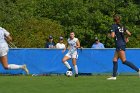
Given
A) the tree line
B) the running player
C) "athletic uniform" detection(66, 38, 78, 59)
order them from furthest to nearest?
the tree line → "athletic uniform" detection(66, 38, 78, 59) → the running player

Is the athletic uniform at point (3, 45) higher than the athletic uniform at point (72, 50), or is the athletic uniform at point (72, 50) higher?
the athletic uniform at point (3, 45)

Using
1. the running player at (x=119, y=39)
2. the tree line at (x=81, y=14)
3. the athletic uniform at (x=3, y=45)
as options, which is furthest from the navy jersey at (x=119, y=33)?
the tree line at (x=81, y=14)

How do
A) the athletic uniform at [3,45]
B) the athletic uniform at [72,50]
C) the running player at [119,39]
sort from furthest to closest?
the athletic uniform at [72,50] < the running player at [119,39] < the athletic uniform at [3,45]

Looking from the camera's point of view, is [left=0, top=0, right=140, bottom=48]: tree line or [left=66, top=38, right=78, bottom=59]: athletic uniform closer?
[left=66, top=38, right=78, bottom=59]: athletic uniform

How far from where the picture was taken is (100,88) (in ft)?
39.5

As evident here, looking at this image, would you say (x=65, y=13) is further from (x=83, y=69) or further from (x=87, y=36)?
(x=83, y=69)

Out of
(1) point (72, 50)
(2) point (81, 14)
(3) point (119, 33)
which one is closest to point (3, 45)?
(3) point (119, 33)

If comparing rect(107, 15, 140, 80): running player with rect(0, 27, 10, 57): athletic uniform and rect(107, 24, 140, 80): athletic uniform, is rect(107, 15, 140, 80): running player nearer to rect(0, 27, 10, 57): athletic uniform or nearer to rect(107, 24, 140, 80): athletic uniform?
rect(107, 24, 140, 80): athletic uniform

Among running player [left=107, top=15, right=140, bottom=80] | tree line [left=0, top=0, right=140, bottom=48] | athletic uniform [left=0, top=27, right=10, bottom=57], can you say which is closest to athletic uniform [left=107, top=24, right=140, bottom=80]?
running player [left=107, top=15, right=140, bottom=80]

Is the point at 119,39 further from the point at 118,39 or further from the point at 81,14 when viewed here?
the point at 81,14

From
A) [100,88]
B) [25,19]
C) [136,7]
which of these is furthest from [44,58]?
[136,7]

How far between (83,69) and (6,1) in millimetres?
16013

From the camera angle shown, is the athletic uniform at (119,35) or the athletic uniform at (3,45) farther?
the athletic uniform at (119,35)

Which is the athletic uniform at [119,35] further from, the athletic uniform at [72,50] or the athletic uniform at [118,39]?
the athletic uniform at [72,50]
